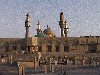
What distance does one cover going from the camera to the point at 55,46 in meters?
39.7

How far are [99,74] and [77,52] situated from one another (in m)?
20.5

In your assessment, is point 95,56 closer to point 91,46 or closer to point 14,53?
point 91,46

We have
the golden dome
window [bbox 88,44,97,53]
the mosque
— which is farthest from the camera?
the golden dome

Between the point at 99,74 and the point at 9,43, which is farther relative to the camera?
the point at 9,43

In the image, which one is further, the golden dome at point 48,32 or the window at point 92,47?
the golden dome at point 48,32

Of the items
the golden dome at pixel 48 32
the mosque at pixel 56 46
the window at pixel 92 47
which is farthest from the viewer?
the golden dome at pixel 48 32

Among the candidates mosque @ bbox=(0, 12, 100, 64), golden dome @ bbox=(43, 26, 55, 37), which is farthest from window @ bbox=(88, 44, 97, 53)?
golden dome @ bbox=(43, 26, 55, 37)

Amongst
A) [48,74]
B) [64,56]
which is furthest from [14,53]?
[48,74]

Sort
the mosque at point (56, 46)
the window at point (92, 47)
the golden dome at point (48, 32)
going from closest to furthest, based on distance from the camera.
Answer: the mosque at point (56, 46), the window at point (92, 47), the golden dome at point (48, 32)

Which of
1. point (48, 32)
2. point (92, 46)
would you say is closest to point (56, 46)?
point (92, 46)

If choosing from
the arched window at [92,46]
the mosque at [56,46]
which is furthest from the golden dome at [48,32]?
the arched window at [92,46]

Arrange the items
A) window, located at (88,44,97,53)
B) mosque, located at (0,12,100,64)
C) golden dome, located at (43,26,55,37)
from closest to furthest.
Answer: mosque, located at (0,12,100,64)
window, located at (88,44,97,53)
golden dome, located at (43,26,55,37)

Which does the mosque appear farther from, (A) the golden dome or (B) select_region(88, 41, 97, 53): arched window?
(A) the golden dome

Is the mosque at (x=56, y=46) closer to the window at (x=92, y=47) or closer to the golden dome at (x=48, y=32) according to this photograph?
the window at (x=92, y=47)
